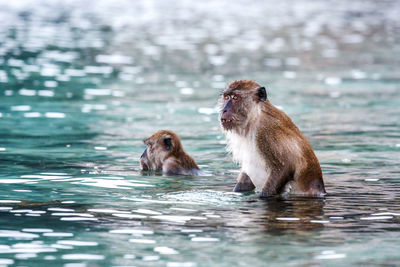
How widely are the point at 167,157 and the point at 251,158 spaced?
2.61 m

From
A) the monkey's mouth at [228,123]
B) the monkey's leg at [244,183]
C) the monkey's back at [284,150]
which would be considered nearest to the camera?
the monkey's back at [284,150]

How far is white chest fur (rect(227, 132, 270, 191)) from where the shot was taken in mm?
10219

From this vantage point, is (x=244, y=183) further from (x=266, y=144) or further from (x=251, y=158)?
(x=266, y=144)

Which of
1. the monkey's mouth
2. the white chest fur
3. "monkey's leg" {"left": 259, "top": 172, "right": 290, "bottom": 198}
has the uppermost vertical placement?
the monkey's mouth

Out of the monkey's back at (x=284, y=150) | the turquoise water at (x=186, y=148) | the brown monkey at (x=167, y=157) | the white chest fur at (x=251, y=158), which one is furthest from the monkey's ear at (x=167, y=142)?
the monkey's back at (x=284, y=150)

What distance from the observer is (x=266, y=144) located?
1012 cm

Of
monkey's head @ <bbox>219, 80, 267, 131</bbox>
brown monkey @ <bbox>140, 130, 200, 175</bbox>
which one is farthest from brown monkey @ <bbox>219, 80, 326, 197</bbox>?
brown monkey @ <bbox>140, 130, 200, 175</bbox>

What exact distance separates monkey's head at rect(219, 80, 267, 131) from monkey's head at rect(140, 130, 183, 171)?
2.46m

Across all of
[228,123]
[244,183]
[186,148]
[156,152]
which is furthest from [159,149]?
[228,123]

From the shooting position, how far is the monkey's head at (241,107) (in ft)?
33.7

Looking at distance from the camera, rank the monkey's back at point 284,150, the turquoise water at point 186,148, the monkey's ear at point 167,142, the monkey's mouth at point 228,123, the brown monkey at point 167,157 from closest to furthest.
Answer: the turquoise water at point 186,148, the monkey's back at point 284,150, the monkey's mouth at point 228,123, the brown monkey at point 167,157, the monkey's ear at point 167,142

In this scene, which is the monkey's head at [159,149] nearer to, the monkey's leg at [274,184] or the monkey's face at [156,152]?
the monkey's face at [156,152]

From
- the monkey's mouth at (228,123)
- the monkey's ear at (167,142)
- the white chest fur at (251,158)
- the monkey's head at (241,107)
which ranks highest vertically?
the monkey's head at (241,107)

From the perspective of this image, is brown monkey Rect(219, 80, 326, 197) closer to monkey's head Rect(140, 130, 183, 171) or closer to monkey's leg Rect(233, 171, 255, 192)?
monkey's leg Rect(233, 171, 255, 192)
